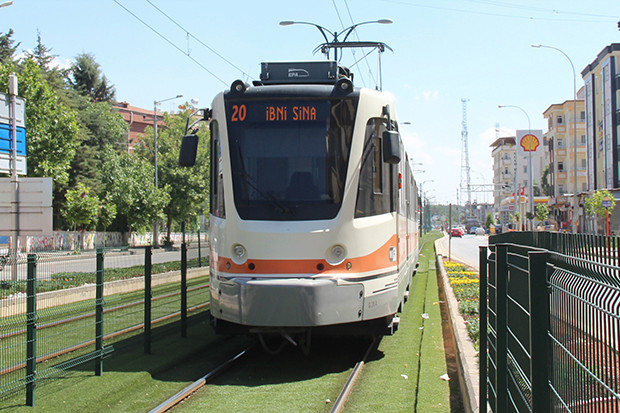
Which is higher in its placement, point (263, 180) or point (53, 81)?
point (53, 81)

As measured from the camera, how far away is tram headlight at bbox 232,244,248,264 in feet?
28.1

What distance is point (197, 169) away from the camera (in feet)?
189

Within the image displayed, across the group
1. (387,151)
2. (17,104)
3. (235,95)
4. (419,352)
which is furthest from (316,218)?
(17,104)

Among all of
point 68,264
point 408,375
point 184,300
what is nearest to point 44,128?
point 68,264

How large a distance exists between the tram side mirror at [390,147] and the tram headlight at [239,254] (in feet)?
7.46

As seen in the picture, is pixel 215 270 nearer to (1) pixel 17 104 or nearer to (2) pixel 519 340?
(2) pixel 519 340

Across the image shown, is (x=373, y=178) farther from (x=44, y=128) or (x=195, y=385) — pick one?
(x=44, y=128)

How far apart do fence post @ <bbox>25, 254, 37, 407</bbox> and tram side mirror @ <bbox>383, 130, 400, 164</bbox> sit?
454cm

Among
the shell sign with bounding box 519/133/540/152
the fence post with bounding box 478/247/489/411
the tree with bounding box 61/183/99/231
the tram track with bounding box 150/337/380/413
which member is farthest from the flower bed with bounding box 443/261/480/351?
the tree with bounding box 61/183/99/231

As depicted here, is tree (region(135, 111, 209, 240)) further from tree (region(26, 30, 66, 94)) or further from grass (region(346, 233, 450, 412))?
grass (region(346, 233, 450, 412))

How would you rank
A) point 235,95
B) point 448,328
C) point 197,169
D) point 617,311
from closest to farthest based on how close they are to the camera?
point 617,311 → point 235,95 → point 448,328 → point 197,169

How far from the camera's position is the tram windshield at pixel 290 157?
28.4 feet

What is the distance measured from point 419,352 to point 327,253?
2742 mm

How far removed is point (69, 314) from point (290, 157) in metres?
4.23
